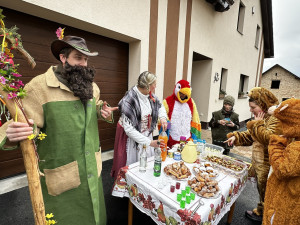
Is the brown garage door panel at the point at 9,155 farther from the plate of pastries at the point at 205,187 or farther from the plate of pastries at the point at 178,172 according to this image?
the plate of pastries at the point at 205,187

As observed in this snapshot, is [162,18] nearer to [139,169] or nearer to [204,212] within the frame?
[139,169]

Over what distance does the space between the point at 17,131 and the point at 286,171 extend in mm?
1756

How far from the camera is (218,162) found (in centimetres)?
185

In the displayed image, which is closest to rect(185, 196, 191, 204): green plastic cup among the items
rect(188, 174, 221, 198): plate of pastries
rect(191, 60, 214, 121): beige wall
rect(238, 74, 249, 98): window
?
rect(188, 174, 221, 198): plate of pastries

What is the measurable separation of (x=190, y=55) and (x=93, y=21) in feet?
11.0

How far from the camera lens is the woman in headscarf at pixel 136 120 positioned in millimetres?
1988

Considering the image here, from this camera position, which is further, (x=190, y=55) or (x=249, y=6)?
(x=249, y=6)

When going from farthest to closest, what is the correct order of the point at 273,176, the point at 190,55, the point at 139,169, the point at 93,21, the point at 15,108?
the point at 190,55 < the point at 93,21 < the point at 139,169 < the point at 273,176 < the point at 15,108

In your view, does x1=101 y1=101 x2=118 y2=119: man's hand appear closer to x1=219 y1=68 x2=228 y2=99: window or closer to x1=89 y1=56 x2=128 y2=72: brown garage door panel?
x1=89 y1=56 x2=128 y2=72: brown garage door panel

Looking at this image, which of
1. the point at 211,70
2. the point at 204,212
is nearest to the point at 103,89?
the point at 204,212

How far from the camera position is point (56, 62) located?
289cm

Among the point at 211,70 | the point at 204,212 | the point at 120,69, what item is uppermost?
the point at 211,70

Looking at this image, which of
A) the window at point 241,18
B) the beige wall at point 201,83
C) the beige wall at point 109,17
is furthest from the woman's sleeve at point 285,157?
the window at point 241,18

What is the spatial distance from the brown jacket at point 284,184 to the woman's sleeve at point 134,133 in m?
1.21
